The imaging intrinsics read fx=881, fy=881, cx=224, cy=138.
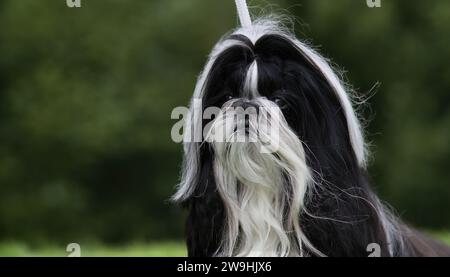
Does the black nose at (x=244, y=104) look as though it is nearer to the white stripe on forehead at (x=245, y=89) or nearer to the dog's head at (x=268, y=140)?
the dog's head at (x=268, y=140)

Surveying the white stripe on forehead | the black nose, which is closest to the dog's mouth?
the black nose

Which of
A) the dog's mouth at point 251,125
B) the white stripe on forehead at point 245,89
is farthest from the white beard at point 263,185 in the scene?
the white stripe on forehead at point 245,89

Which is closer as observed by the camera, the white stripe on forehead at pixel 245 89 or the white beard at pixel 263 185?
the white beard at pixel 263 185

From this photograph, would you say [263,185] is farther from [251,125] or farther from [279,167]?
[251,125]

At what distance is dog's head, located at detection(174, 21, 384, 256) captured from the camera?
9.10 ft

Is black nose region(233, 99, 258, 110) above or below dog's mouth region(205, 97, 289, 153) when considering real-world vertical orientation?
above

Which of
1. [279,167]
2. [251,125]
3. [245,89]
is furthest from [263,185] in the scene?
[245,89]

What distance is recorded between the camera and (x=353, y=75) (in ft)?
29.7

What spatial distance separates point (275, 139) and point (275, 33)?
1.26 feet

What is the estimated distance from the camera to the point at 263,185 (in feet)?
9.10

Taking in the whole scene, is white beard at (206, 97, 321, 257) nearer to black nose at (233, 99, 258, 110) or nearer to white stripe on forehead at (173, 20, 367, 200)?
black nose at (233, 99, 258, 110)

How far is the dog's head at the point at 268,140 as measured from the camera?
2.77 meters
